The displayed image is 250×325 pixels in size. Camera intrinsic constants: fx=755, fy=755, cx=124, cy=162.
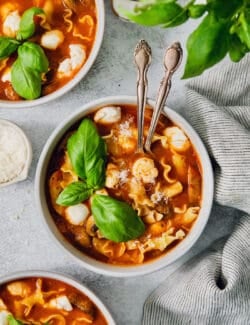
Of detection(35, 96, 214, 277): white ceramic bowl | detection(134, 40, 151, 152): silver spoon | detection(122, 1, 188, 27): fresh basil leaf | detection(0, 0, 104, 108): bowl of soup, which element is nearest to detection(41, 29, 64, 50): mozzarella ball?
detection(0, 0, 104, 108): bowl of soup

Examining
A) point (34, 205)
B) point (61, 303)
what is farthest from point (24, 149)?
point (61, 303)

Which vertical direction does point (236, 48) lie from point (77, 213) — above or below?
above

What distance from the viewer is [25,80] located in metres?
2.31

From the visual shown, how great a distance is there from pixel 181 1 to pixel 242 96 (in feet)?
1.20

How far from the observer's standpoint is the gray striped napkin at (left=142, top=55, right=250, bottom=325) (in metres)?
2.32

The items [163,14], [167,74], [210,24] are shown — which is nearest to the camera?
[163,14]

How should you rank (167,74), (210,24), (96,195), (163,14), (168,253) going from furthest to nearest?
(168,253), (96,195), (167,74), (210,24), (163,14)

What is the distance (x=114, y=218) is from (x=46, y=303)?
0.43 m

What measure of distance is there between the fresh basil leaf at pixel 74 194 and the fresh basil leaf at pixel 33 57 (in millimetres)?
370

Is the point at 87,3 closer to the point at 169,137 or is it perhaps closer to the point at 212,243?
the point at 169,137

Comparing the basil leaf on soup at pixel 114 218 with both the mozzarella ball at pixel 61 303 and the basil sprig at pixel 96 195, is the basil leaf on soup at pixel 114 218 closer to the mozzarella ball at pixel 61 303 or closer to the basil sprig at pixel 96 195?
the basil sprig at pixel 96 195

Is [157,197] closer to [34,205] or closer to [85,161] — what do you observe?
[85,161]

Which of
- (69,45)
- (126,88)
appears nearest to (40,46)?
(69,45)

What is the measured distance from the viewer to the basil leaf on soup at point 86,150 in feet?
7.36
